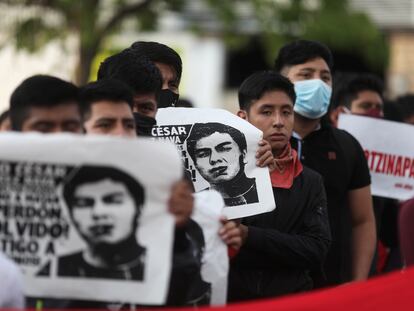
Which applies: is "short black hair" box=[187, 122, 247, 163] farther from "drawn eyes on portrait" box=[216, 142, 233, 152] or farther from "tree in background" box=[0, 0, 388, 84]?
"tree in background" box=[0, 0, 388, 84]

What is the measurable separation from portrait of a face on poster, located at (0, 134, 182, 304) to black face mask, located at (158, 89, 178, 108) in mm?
1876

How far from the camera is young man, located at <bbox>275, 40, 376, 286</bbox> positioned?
21.1ft

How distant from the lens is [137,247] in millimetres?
3793

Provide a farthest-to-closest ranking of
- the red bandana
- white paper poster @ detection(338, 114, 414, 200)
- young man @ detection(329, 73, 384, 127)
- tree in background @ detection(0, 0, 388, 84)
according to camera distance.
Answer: tree in background @ detection(0, 0, 388, 84) < young man @ detection(329, 73, 384, 127) < white paper poster @ detection(338, 114, 414, 200) < the red bandana

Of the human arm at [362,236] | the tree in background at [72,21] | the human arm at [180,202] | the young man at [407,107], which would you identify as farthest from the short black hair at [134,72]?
the tree in background at [72,21]

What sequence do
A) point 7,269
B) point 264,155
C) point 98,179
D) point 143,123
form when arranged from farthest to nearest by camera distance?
point 264,155
point 143,123
point 98,179
point 7,269

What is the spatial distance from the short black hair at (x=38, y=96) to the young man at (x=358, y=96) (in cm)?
421

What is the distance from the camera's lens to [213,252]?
14.3 ft

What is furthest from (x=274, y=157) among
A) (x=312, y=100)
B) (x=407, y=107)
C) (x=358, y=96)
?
(x=407, y=107)

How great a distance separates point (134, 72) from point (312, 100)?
164 centimetres

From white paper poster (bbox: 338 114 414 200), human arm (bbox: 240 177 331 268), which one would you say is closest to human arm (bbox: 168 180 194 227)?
human arm (bbox: 240 177 331 268)

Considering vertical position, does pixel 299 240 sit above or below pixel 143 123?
below

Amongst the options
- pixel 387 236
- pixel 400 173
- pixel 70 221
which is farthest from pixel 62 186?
pixel 387 236

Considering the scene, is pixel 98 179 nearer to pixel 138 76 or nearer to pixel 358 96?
pixel 138 76
